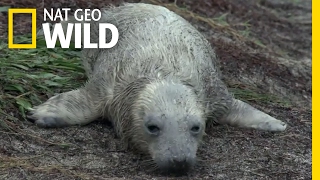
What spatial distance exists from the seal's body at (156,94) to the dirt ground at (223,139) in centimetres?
14

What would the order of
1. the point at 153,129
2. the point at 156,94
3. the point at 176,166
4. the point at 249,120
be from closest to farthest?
the point at 176,166 → the point at 153,129 → the point at 156,94 → the point at 249,120

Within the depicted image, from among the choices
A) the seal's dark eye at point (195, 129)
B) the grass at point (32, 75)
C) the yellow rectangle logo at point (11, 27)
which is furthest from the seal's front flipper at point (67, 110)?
the yellow rectangle logo at point (11, 27)

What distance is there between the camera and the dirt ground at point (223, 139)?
21.4 feet

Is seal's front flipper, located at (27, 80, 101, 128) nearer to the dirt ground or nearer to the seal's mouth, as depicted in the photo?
the dirt ground

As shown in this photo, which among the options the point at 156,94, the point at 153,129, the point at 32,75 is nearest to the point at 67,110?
the point at 32,75

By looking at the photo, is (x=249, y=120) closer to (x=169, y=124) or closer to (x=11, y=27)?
(x=169, y=124)

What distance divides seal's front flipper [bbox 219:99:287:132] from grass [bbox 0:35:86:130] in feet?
→ 5.13

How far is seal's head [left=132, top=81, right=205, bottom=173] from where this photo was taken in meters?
6.28

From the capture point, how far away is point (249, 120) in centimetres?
799

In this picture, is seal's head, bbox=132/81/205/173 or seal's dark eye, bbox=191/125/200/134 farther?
seal's dark eye, bbox=191/125/200/134

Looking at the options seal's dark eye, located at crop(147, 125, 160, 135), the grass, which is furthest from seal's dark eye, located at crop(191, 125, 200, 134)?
the grass

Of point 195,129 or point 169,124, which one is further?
point 195,129

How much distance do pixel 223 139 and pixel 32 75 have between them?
1.98 m

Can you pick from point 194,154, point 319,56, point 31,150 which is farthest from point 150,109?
point 319,56
